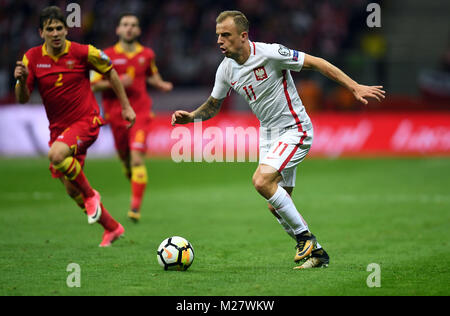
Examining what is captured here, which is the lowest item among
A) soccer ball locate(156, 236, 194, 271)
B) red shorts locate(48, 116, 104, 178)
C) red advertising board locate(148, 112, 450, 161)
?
red advertising board locate(148, 112, 450, 161)

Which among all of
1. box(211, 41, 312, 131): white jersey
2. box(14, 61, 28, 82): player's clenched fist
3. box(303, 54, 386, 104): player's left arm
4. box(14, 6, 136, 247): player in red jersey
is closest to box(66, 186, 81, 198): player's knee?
box(14, 6, 136, 247): player in red jersey

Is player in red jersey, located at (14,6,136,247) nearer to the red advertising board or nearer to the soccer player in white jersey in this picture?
the soccer player in white jersey

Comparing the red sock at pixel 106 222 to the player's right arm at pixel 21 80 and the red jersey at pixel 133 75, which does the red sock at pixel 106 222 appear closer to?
the player's right arm at pixel 21 80

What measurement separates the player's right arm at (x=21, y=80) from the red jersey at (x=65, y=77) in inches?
5.0

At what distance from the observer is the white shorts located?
6.73 meters

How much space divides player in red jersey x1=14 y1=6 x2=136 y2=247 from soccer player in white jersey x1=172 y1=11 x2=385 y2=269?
1.49 m

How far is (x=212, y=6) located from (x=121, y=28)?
55.0ft

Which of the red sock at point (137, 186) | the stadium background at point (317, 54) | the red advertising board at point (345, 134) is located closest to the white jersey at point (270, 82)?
the red sock at point (137, 186)

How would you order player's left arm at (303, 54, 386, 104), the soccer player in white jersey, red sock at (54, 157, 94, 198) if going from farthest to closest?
1. red sock at (54, 157, 94, 198)
2. the soccer player in white jersey
3. player's left arm at (303, 54, 386, 104)

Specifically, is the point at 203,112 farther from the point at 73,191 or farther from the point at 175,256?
the point at 73,191

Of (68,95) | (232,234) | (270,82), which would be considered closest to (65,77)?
(68,95)

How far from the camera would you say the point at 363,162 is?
1919 cm

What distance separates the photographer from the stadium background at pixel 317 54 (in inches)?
822
